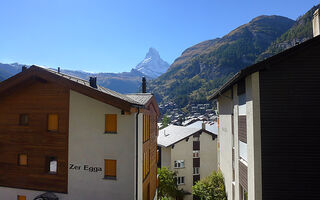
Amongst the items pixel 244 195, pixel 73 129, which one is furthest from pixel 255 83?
pixel 73 129

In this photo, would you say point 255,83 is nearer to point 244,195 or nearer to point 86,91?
point 244,195

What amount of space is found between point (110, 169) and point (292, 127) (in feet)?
32.6

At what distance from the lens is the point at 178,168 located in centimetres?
3528

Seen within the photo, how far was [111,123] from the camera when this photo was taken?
13.1 m

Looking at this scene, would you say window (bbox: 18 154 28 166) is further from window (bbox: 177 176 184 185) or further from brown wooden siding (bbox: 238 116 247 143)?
window (bbox: 177 176 184 185)

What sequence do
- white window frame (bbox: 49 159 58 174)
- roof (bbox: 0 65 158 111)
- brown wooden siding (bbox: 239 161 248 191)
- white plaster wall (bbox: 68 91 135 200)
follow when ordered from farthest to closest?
white window frame (bbox: 49 159 58 174)
white plaster wall (bbox: 68 91 135 200)
roof (bbox: 0 65 158 111)
brown wooden siding (bbox: 239 161 248 191)

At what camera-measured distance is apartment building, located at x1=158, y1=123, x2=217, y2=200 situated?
3475 cm

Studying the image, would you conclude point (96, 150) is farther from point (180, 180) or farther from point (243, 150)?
point (180, 180)

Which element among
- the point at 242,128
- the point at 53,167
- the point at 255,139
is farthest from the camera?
the point at 53,167

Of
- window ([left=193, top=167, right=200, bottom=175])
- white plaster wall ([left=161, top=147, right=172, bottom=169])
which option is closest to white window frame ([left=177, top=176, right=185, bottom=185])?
window ([left=193, top=167, right=200, bottom=175])

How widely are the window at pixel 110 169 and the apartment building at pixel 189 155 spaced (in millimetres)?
21414

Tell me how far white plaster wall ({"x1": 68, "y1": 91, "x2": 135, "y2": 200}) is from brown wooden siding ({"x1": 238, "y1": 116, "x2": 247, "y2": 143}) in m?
6.26

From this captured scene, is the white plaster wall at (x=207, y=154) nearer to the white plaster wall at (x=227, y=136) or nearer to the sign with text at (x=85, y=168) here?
the white plaster wall at (x=227, y=136)

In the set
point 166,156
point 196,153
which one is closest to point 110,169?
point 166,156
